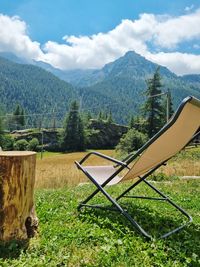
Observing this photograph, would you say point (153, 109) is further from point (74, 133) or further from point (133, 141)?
point (74, 133)

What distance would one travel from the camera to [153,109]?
1805 inches

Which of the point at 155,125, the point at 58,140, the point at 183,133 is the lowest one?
the point at 58,140

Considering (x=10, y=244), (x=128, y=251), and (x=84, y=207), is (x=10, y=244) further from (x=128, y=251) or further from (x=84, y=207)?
(x=84, y=207)

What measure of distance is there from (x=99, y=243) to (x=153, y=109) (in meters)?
43.0

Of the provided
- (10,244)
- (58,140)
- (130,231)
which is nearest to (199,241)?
(130,231)

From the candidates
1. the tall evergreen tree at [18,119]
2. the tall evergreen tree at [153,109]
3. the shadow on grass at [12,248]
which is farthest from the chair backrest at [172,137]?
the tall evergreen tree at [18,119]

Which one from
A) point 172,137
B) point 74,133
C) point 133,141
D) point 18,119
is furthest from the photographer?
point 18,119

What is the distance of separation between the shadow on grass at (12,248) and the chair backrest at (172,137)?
4.62 feet

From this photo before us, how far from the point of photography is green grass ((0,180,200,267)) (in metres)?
3.20

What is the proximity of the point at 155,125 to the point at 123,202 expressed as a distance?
40.4 meters

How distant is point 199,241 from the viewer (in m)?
3.96

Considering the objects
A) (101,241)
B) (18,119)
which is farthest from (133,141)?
(18,119)

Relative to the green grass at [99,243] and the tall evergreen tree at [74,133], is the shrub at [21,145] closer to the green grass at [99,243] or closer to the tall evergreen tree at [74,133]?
the tall evergreen tree at [74,133]

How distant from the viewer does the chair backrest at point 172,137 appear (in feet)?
11.6
